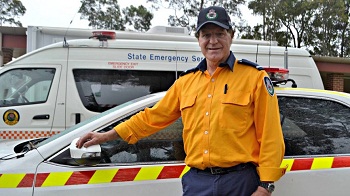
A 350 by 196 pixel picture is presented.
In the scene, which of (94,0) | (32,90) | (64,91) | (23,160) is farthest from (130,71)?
(94,0)

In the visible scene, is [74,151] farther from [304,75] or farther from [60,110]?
[304,75]

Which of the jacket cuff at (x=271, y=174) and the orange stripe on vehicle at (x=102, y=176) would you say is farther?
the orange stripe on vehicle at (x=102, y=176)

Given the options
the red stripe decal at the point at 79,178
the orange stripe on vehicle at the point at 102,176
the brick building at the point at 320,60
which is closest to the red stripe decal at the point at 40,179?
the red stripe decal at the point at 79,178

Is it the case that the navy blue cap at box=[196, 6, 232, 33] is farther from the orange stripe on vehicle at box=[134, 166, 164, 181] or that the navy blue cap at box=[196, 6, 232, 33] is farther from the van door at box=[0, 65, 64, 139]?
the van door at box=[0, 65, 64, 139]

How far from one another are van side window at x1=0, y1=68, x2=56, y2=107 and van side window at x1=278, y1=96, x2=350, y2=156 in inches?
141

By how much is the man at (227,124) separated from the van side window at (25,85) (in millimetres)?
3608

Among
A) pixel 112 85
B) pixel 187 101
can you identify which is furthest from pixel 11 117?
pixel 187 101

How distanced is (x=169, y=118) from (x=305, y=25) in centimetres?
2770

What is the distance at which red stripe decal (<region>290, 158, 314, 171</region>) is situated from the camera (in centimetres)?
237

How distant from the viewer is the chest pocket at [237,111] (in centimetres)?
177

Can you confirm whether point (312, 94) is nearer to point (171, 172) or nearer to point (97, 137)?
point (171, 172)

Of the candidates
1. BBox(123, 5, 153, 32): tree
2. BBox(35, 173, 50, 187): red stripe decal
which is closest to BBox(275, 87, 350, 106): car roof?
BBox(35, 173, 50, 187): red stripe decal

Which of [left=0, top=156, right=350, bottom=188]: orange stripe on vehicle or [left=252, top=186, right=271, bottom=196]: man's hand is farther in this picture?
[left=0, top=156, right=350, bottom=188]: orange stripe on vehicle

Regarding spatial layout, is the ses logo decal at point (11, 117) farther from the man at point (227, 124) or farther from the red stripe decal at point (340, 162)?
the red stripe decal at point (340, 162)
